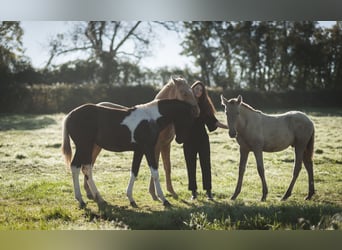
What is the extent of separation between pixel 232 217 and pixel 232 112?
3.44 ft

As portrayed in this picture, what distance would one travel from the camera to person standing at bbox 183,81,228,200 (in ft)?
14.7

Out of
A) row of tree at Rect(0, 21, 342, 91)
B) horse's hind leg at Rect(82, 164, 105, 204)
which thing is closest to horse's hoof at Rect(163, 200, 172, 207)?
horse's hind leg at Rect(82, 164, 105, 204)

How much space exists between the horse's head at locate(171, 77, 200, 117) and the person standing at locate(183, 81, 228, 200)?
0.09 metres

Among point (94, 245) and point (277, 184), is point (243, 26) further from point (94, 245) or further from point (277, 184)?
point (94, 245)

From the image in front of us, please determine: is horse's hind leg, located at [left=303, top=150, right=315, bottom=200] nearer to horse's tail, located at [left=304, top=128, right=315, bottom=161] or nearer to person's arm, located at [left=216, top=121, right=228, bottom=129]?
horse's tail, located at [left=304, top=128, right=315, bottom=161]

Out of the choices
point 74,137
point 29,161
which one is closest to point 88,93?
point 74,137

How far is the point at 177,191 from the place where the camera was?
14.7 ft

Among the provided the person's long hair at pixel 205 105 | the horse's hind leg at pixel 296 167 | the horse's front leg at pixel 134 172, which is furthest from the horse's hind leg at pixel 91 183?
the horse's hind leg at pixel 296 167

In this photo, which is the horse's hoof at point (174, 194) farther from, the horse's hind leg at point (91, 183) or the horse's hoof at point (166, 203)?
the horse's hind leg at point (91, 183)

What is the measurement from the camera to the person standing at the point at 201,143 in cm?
449

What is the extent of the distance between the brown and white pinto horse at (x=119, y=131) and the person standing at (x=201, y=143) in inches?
8.1

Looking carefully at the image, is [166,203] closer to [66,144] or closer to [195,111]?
[195,111]

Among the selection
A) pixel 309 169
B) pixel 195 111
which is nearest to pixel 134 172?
pixel 195 111

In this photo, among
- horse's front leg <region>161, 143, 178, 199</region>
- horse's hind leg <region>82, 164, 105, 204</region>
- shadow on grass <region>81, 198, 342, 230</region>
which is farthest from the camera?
horse's front leg <region>161, 143, 178, 199</region>
